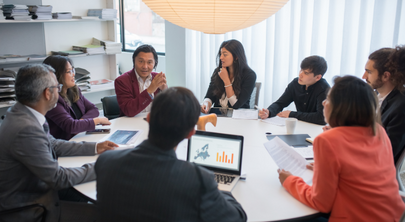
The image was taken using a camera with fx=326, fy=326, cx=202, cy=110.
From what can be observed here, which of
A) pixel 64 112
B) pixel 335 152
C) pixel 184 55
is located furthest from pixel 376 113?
pixel 184 55

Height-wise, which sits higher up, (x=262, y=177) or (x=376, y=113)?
(x=376, y=113)

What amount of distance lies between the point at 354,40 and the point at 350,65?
23 cm

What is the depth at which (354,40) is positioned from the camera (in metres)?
2.97

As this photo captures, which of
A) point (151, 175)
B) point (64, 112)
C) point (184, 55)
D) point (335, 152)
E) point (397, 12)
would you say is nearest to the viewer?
point (151, 175)

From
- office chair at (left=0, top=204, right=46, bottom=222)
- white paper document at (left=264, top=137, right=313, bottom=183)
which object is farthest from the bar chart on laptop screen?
office chair at (left=0, top=204, right=46, bottom=222)

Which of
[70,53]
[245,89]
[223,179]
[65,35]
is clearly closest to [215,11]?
[223,179]

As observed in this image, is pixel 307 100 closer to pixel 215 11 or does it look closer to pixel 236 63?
pixel 236 63

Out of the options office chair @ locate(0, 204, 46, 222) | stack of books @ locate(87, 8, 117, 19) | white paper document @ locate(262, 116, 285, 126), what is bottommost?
office chair @ locate(0, 204, 46, 222)

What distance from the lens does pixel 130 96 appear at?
8.48 ft

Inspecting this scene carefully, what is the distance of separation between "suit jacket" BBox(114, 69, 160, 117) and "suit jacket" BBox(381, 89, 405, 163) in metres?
1.59

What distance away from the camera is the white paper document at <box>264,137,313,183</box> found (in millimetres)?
1554

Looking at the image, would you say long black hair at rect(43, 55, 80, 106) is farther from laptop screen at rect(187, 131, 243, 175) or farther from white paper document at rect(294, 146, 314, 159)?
white paper document at rect(294, 146, 314, 159)

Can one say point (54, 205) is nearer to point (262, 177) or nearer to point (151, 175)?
point (151, 175)

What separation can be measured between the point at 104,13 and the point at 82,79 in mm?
846
